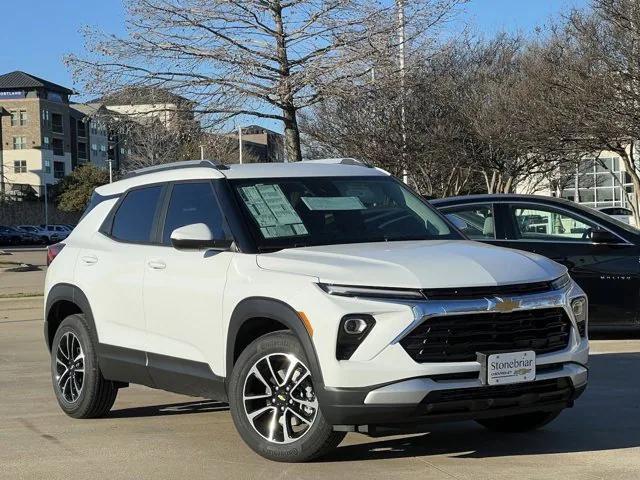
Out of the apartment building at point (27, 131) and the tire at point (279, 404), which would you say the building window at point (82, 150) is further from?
the tire at point (279, 404)

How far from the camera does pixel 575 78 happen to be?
85.6ft

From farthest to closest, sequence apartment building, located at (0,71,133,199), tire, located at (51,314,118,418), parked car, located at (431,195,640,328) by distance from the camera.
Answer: apartment building, located at (0,71,133,199)
parked car, located at (431,195,640,328)
tire, located at (51,314,118,418)

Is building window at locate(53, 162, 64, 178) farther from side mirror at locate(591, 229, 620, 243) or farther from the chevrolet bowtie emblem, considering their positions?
the chevrolet bowtie emblem

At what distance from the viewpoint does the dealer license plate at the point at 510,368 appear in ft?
16.8

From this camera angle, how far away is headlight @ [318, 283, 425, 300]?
5.04 metres

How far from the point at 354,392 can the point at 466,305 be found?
746mm

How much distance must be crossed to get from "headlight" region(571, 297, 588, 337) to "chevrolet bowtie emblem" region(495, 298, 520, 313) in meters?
0.58

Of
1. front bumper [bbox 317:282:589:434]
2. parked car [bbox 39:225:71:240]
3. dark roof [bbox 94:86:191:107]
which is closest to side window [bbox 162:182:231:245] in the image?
front bumper [bbox 317:282:589:434]

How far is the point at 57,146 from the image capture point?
364ft

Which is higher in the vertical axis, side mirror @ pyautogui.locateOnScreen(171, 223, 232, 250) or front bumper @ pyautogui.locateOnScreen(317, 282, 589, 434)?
side mirror @ pyautogui.locateOnScreen(171, 223, 232, 250)

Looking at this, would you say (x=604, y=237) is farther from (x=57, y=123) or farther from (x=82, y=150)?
(x=82, y=150)

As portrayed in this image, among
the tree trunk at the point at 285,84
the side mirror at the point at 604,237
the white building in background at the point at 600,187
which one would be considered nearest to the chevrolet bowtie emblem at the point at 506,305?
the side mirror at the point at 604,237

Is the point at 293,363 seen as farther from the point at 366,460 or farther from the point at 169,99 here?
the point at 169,99

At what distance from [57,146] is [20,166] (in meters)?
6.43
